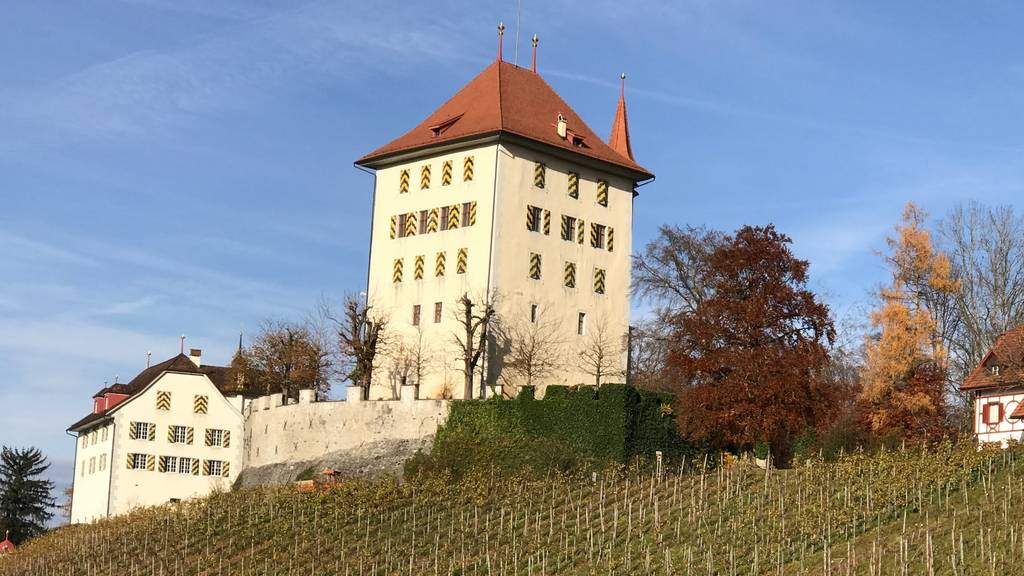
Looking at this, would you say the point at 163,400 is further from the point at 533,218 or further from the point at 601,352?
the point at 601,352

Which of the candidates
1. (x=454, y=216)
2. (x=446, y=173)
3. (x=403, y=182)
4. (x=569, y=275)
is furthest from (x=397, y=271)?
(x=569, y=275)

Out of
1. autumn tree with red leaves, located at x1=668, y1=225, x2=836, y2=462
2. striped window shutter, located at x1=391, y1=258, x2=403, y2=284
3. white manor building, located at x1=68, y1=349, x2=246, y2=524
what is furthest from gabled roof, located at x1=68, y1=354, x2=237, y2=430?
autumn tree with red leaves, located at x1=668, y1=225, x2=836, y2=462

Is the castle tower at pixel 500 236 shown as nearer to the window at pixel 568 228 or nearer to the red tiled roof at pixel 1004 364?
the window at pixel 568 228

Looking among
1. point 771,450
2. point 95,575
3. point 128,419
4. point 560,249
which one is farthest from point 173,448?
point 771,450

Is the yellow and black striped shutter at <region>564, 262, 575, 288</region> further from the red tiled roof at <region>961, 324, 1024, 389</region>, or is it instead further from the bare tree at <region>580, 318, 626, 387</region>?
the red tiled roof at <region>961, 324, 1024, 389</region>

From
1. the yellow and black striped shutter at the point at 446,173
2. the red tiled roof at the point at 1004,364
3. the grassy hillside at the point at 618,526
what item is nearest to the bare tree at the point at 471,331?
the yellow and black striped shutter at the point at 446,173

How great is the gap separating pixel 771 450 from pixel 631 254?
49.0 feet

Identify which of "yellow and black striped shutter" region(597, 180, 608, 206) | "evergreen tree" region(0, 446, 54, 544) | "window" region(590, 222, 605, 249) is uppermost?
"yellow and black striped shutter" region(597, 180, 608, 206)

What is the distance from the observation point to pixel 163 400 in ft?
228

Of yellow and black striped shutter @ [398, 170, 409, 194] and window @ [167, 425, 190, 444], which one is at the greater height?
yellow and black striped shutter @ [398, 170, 409, 194]

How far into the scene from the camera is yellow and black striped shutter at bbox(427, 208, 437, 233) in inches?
2414

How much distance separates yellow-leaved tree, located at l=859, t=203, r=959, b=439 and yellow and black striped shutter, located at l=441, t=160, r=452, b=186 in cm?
1658

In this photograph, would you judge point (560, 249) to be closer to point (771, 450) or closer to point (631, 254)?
point (631, 254)

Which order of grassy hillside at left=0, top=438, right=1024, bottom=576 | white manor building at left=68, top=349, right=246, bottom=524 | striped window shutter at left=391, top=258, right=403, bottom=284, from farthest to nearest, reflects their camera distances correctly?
white manor building at left=68, top=349, right=246, bottom=524 < striped window shutter at left=391, top=258, right=403, bottom=284 < grassy hillside at left=0, top=438, right=1024, bottom=576
